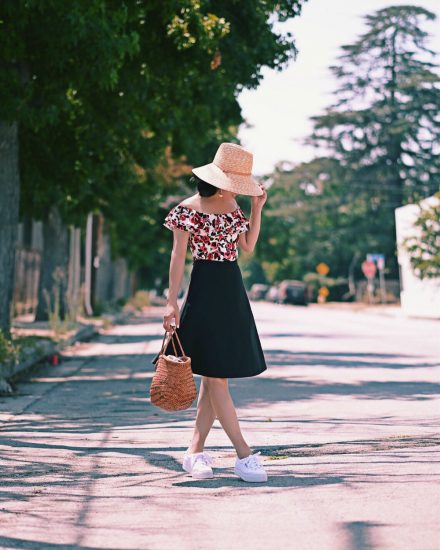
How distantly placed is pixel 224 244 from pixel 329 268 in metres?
84.2

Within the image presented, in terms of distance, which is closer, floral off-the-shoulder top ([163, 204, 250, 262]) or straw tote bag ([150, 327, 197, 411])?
straw tote bag ([150, 327, 197, 411])

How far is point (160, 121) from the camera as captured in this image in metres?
20.9

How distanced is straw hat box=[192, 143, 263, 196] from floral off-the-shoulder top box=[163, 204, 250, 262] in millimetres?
190

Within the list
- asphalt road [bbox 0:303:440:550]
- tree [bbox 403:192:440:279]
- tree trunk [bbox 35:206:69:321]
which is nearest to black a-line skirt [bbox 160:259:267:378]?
asphalt road [bbox 0:303:440:550]

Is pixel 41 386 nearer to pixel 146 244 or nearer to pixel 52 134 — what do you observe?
pixel 52 134

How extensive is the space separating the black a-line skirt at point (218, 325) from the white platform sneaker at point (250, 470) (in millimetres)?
497

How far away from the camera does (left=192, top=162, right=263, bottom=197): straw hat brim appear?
6801 millimetres

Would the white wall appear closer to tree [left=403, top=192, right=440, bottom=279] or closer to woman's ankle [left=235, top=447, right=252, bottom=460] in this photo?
tree [left=403, top=192, right=440, bottom=279]

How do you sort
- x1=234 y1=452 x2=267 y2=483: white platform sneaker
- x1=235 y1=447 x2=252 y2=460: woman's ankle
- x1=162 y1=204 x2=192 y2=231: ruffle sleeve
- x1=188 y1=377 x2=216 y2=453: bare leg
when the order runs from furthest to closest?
x1=188 y1=377 x2=216 y2=453: bare leg < x1=162 y1=204 x2=192 y2=231: ruffle sleeve < x1=235 y1=447 x2=252 y2=460: woman's ankle < x1=234 y1=452 x2=267 y2=483: white platform sneaker

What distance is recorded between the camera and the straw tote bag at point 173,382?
6695 mm

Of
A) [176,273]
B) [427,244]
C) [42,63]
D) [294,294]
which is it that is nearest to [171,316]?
[176,273]

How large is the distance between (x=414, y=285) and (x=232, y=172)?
168ft

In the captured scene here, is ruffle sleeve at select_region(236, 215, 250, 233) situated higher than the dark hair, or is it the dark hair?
the dark hair

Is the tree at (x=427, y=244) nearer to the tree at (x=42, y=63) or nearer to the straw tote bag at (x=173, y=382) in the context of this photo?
the tree at (x=42, y=63)
